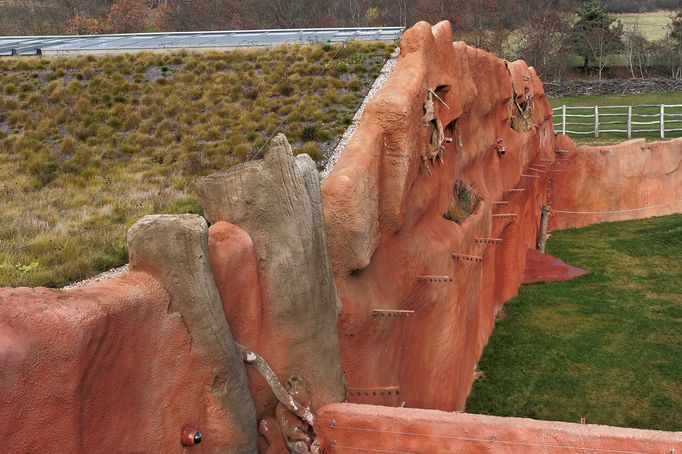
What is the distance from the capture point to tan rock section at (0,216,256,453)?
396 centimetres

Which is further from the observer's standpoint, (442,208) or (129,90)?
(129,90)

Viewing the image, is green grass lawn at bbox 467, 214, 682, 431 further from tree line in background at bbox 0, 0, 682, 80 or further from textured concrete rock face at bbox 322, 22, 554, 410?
tree line in background at bbox 0, 0, 682, 80

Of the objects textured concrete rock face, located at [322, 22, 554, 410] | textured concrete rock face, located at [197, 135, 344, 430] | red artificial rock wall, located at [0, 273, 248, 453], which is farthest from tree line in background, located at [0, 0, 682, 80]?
red artificial rock wall, located at [0, 273, 248, 453]

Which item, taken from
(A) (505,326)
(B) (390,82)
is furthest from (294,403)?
(A) (505,326)

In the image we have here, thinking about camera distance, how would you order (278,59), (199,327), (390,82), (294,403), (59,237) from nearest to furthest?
(199,327) < (294,403) < (59,237) < (390,82) < (278,59)

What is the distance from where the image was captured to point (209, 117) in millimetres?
14617

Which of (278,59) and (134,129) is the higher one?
(278,59)

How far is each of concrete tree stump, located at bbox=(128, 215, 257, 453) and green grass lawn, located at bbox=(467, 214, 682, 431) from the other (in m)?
6.72

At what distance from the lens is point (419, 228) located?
30.2ft

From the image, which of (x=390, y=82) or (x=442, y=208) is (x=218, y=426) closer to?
(x=390, y=82)

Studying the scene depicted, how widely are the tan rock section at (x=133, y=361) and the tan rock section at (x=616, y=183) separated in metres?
18.4

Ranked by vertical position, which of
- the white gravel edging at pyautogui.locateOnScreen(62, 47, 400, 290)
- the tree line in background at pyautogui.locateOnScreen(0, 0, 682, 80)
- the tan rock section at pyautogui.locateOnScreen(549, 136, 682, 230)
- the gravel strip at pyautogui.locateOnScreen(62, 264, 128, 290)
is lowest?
the tan rock section at pyautogui.locateOnScreen(549, 136, 682, 230)

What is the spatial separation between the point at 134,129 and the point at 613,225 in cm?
1528

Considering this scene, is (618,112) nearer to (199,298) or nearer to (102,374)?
(199,298)
